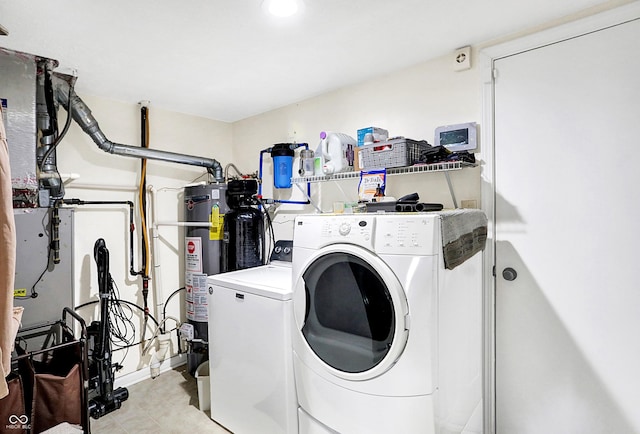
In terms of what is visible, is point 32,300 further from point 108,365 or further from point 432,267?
point 432,267

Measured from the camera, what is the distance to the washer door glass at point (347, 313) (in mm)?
1394

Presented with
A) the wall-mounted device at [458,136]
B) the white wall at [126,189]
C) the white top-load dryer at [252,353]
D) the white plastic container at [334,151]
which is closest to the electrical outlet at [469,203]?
the wall-mounted device at [458,136]

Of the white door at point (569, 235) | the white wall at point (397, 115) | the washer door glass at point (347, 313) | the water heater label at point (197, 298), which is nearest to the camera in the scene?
the washer door glass at point (347, 313)

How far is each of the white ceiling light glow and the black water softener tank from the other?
1373 mm

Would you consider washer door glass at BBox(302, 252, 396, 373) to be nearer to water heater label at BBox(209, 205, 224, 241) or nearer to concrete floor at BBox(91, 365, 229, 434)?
concrete floor at BBox(91, 365, 229, 434)

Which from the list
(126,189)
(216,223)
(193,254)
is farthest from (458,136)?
(126,189)

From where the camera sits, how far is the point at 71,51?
1.89m

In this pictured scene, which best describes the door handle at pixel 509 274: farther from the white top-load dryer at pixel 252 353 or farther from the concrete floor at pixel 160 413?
the concrete floor at pixel 160 413

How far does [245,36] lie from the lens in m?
1.77

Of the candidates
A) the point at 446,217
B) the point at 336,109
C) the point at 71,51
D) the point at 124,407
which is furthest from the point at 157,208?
the point at 446,217

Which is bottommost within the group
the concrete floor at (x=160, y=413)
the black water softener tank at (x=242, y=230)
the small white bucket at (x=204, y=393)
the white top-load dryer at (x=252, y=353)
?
the concrete floor at (x=160, y=413)

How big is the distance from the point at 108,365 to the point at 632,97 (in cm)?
340

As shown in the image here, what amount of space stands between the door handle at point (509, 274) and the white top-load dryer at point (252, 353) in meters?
1.20

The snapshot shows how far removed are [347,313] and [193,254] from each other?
177 centimetres
